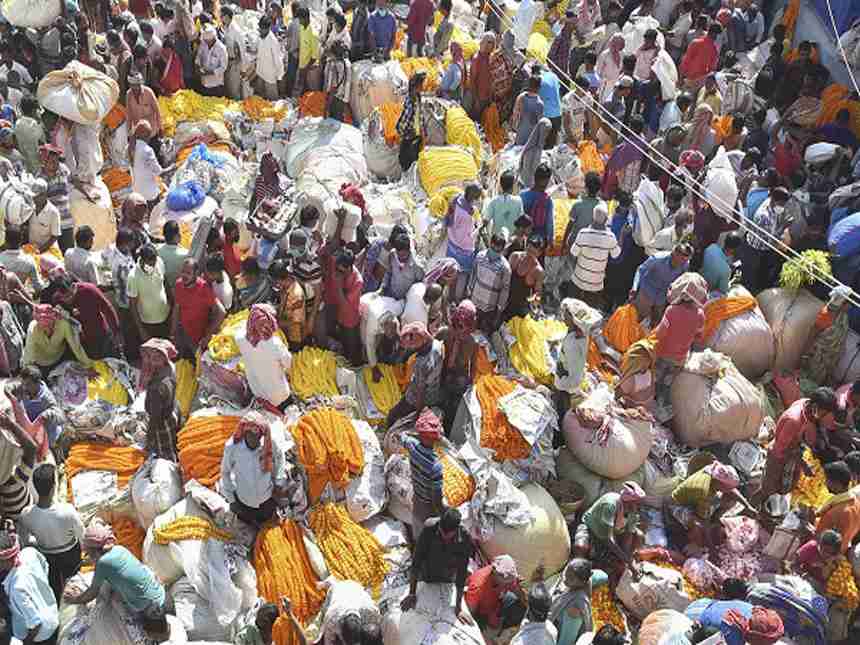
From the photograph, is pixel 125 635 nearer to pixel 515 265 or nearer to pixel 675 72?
pixel 515 265

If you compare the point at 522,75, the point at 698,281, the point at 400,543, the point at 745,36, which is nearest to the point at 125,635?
the point at 400,543

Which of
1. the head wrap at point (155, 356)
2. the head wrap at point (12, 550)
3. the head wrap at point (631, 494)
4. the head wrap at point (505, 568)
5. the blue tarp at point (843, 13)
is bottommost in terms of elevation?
the head wrap at point (505, 568)

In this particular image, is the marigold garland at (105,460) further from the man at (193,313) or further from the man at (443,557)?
the man at (443,557)

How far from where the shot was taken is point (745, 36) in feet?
34.4

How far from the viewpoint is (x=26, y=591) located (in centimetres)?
452

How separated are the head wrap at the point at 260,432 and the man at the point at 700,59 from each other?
21.4ft

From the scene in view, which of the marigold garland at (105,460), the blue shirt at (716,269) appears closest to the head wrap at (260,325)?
the marigold garland at (105,460)

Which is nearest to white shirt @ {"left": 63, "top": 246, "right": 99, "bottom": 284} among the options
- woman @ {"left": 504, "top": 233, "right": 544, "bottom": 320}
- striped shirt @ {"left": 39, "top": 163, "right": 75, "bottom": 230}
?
striped shirt @ {"left": 39, "top": 163, "right": 75, "bottom": 230}

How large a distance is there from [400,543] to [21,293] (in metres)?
2.91

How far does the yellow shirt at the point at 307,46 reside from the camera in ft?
30.8

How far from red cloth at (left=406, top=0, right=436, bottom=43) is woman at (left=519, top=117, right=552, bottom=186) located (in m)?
2.53

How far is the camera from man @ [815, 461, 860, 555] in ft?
17.9

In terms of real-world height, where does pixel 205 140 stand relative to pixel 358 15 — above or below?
below

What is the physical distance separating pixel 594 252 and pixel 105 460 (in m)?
3.59
